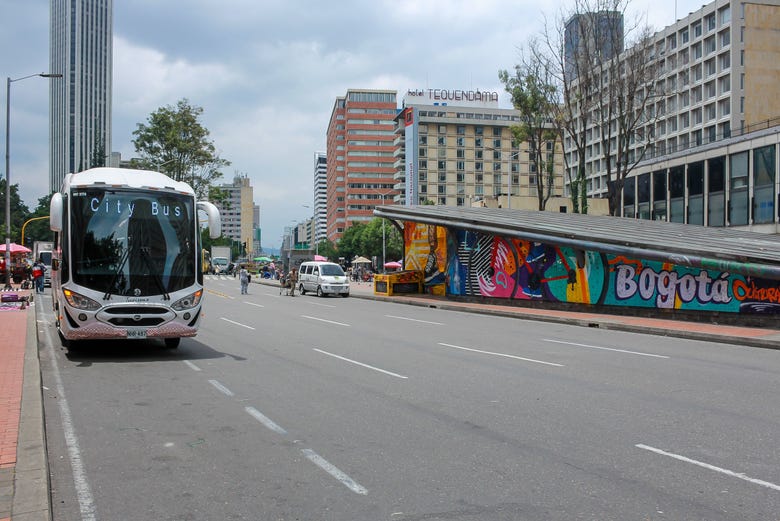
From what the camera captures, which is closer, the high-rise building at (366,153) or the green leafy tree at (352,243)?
the green leafy tree at (352,243)

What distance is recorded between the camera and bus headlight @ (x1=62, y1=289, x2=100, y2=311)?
1077cm

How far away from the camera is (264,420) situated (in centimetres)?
702

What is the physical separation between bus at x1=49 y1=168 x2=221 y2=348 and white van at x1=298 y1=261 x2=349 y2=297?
24.0m

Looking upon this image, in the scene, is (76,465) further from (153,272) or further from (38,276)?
(38,276)

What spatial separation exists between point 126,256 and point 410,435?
705 centimetres

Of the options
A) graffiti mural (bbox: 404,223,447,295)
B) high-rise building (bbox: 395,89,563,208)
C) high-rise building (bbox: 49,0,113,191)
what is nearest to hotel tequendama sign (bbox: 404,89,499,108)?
high-rise building (bbox: 395,89,563,208)

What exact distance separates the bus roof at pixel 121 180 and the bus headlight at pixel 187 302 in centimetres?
196

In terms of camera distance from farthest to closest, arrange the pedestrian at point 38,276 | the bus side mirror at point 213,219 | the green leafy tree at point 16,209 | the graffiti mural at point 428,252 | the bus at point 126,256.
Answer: the green leafy tree at point 16,209, the graffiti mural at point 428,252, the pedestrian at point 38,276, the bus side mirror at point 213,219, the bus at point 126,256

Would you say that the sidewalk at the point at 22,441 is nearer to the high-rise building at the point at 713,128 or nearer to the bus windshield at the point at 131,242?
the bus windshield at the point at 131,242

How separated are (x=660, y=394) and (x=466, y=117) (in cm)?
11793

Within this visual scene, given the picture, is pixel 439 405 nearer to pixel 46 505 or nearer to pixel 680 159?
pixel 46 505

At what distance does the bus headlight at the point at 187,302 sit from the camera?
11.5m

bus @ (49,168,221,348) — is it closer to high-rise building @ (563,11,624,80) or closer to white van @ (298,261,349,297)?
white van @ (298,261,349,297)

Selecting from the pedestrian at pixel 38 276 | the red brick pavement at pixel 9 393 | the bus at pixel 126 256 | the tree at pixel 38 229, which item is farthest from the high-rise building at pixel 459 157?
the bus at pixel 126 256
